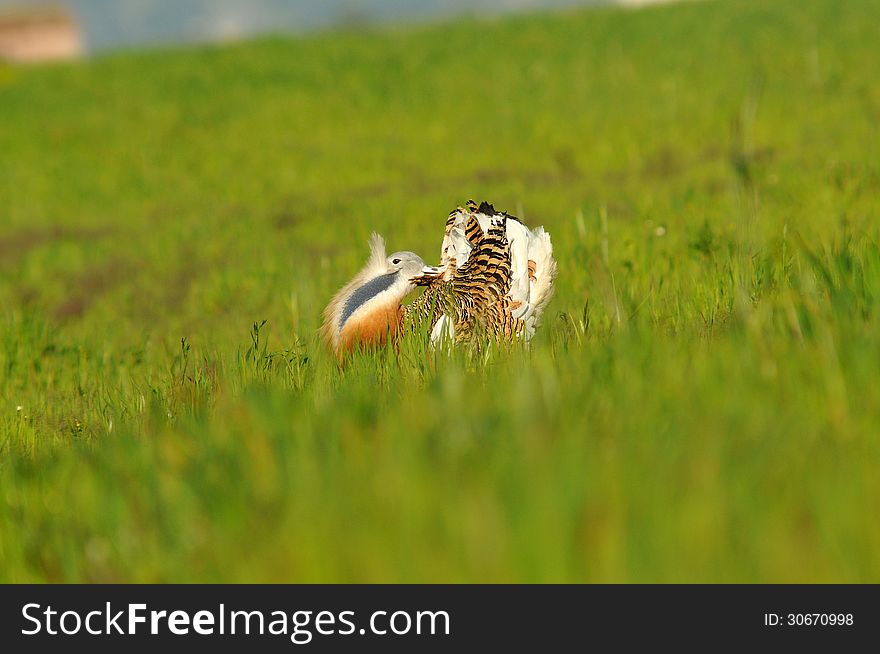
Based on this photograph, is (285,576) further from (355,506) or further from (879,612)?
(879,612)

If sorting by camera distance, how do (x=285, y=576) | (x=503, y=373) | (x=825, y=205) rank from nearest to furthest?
(x=285, y=576)
(x=503, y=373)
(x=825, y=205)

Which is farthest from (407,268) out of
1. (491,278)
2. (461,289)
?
(491,278)

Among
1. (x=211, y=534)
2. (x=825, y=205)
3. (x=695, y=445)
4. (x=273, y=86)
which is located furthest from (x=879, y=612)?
(x=273, y=86)

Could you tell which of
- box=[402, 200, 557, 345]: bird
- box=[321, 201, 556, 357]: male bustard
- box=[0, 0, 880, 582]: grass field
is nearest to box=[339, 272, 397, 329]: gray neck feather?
box=[321, 201, 556, 357]: male bustard

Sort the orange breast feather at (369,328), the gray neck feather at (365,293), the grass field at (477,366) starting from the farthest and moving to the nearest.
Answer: the gray neck feather at (365,293) < the orange breast feather at (369,328) < the grass field at (477,366)

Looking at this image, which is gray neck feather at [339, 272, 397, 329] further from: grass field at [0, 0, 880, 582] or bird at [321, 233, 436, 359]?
grass field at [0, 0, 880, 582]

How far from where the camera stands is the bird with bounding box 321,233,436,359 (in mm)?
4316

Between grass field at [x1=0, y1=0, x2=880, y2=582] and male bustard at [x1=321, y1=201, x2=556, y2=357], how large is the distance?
0.32 m

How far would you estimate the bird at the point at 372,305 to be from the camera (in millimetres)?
4316

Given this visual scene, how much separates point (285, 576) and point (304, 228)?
27.4 feet

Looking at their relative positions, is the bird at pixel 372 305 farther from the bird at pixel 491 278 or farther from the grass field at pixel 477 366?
the grass field at pixel 477 366

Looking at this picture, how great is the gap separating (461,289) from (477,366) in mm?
1172

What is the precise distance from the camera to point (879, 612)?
1.78 meters

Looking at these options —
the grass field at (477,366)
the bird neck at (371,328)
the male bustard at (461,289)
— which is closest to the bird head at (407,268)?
the male bustard at (461,289)
